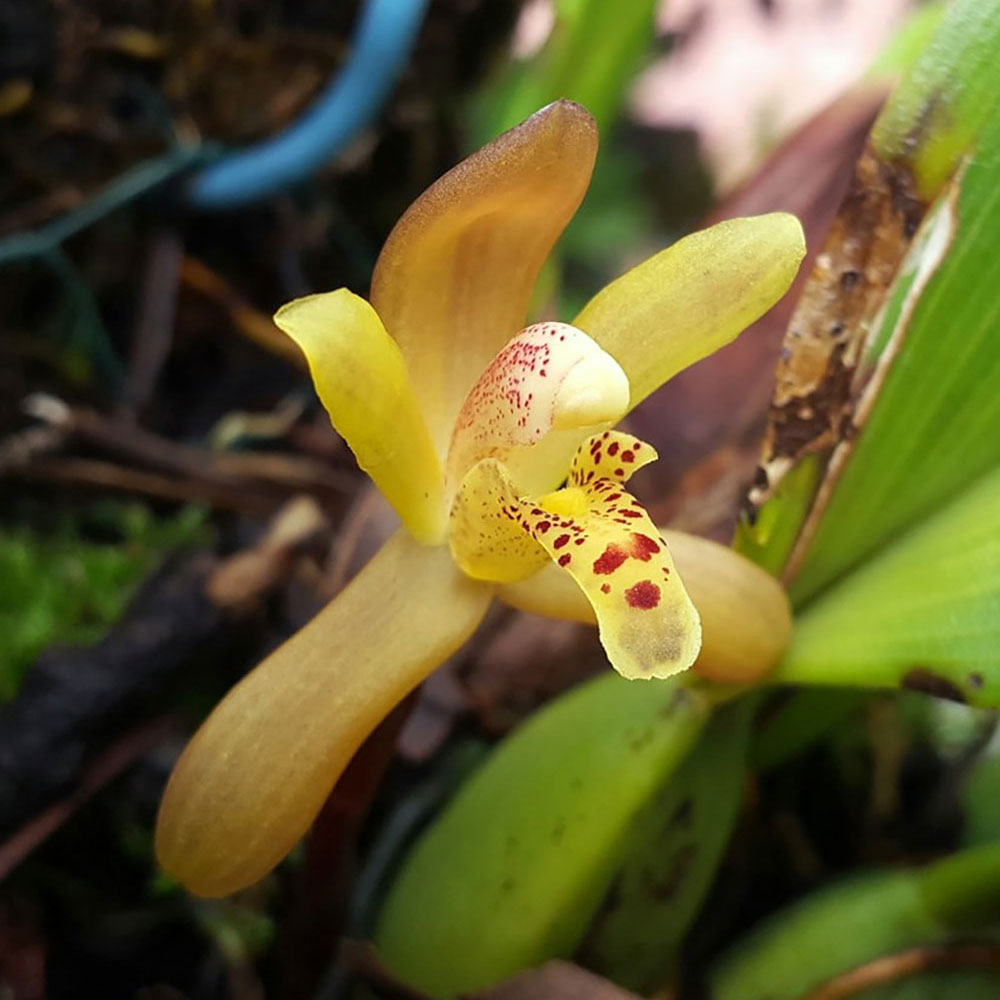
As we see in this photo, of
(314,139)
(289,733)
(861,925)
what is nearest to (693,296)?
(289,733)

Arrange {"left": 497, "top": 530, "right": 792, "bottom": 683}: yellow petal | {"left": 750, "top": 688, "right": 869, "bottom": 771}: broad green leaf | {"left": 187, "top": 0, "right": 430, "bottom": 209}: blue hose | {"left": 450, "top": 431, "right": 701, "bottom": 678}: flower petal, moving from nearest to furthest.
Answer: {"left": 450, "top": 431, "right": 701, "bottom": 678}: flower petal → {"left": 497, "top": 530, "right": 792, "bottom": 683}: yellow petal → {"left": 750, "top": 688, "right": 869, "bottom": 771}: broad green leaf → {"left": 187, "top": 0, "right": 430, "bottom": 209}: blue hose

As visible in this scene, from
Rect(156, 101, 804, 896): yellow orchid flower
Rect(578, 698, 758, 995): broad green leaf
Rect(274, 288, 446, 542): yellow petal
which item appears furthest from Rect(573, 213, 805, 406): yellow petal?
Rect(578, 698, 758, 995): broad green leaf

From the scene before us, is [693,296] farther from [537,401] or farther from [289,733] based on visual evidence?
[289,733]

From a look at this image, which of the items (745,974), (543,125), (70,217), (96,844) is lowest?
(745,974)

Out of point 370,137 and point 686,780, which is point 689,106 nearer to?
point 370,137

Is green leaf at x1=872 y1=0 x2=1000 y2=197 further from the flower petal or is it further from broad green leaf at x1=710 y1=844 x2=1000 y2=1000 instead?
broad green leaf at x1=710 y1=844 x2=1000 y2=1000

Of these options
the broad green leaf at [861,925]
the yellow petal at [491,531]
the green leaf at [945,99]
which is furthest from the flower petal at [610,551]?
the broad green leaf at [861,925]

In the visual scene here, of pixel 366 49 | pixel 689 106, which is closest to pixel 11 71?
pixel 366 49

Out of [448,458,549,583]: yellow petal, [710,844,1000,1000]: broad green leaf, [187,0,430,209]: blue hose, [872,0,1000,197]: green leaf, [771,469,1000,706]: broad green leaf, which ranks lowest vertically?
[710,844,1000,1000]: broad green leaf
